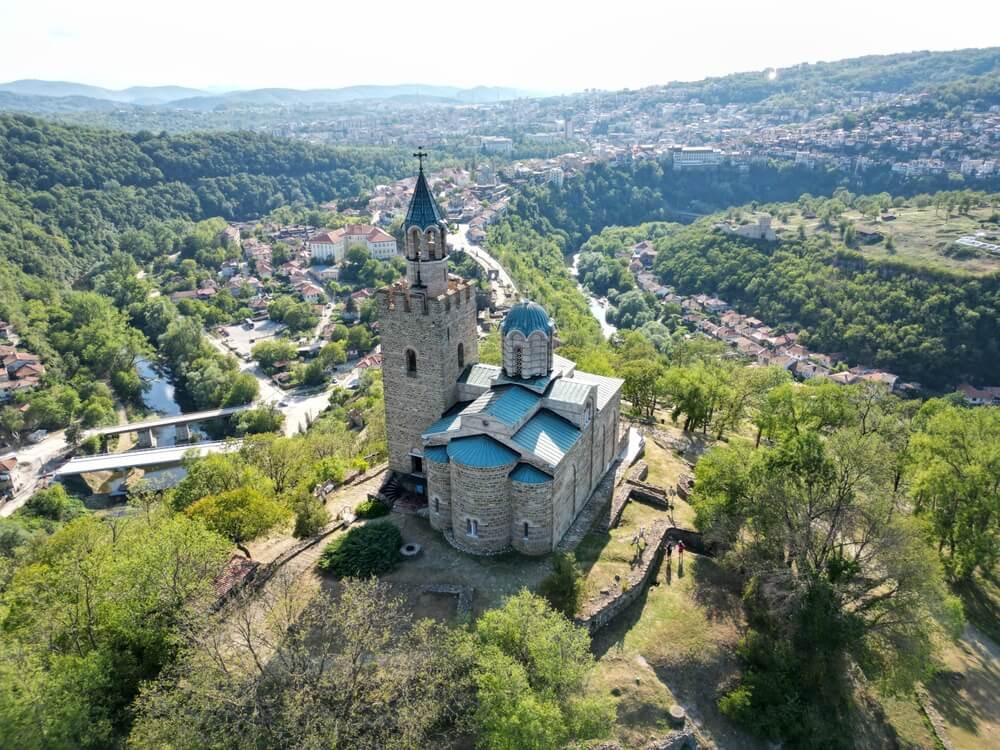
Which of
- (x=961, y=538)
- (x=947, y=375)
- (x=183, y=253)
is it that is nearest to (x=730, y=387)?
(x=961, y=538)

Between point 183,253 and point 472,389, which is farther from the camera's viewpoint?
point 183,253

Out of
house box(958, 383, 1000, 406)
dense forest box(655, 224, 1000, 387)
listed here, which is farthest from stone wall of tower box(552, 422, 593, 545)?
dense forest box(655, 224, 1000, 387)

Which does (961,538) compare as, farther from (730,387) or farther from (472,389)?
(472,389)

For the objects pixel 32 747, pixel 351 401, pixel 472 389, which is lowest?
pixel 351 401

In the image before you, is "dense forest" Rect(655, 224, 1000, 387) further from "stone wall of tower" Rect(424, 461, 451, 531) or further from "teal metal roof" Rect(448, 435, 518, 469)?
"stone wall of tower" Rect(424, 461, 451, 531)

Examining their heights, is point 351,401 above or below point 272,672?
below

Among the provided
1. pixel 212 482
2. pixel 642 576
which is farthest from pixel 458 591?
pixel 212 482

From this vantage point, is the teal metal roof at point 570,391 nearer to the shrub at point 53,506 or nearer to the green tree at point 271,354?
the shrub at point 53,506

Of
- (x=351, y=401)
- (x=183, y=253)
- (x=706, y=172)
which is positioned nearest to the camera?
(x=351, y=401)
